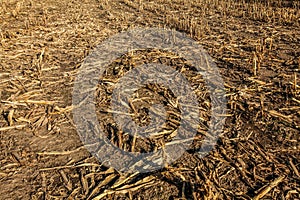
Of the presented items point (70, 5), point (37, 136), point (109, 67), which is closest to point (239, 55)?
point (109, 67)

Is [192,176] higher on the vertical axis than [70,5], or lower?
lower

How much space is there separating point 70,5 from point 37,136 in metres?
7.04

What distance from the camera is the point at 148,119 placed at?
3.30 m

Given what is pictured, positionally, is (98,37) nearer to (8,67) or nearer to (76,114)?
(8,67)

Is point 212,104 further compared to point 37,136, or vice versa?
point 212,104

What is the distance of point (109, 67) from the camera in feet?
15.3

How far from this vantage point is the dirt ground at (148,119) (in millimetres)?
2443

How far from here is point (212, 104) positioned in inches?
139

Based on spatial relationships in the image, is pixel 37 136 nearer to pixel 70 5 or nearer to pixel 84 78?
pixel 84 78

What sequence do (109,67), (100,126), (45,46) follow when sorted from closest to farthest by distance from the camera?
1. (100,126)
2. (109,67)
3. (45,46)

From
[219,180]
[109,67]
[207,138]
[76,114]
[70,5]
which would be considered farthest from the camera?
[70,5]

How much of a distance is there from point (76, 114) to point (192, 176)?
5.26ft

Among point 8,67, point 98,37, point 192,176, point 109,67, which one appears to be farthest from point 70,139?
point 98,37

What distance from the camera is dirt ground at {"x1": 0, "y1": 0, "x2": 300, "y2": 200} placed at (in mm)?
2443
